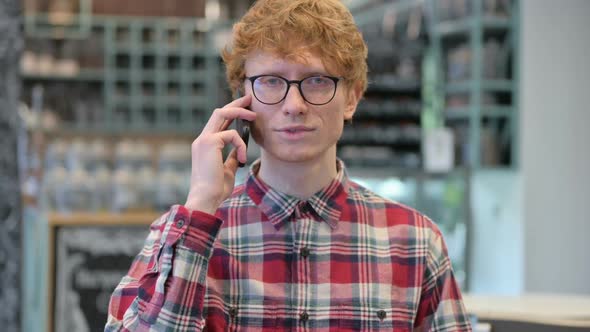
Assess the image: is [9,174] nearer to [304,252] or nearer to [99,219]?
[99,219]

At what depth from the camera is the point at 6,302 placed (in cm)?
257

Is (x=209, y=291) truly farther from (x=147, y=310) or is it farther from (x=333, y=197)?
(x=333, y=197)

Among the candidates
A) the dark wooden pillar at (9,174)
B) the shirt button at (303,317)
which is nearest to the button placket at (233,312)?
the shirt button at (303,317)

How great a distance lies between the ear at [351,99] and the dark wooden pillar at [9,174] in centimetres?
150

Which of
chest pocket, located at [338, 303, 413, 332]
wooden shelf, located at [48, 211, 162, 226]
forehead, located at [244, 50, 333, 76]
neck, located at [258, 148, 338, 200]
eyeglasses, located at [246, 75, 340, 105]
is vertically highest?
forehead, located at [244, 50, 333, 76]

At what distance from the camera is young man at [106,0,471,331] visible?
4.15 ft

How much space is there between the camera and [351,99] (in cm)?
141

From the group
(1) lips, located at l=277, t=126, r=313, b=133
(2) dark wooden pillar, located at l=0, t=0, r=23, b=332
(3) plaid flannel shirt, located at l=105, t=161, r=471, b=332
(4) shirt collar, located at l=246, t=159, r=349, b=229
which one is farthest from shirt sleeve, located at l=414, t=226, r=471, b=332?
(2) dark wooden pillar, located at l=0, t=0, r=23, b=332

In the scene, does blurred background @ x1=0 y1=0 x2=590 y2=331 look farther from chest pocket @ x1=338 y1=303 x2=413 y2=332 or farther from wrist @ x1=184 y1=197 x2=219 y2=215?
chest pocket @ x1=338 y1=303 x2=413 y2=332

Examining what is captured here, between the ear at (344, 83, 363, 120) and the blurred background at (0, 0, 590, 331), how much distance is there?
150 cm

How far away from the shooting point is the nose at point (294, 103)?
4.20ft

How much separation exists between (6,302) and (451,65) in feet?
12.0

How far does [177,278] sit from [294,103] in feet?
1.09

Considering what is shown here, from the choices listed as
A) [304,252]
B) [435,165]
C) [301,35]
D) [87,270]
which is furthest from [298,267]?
[435,165]
